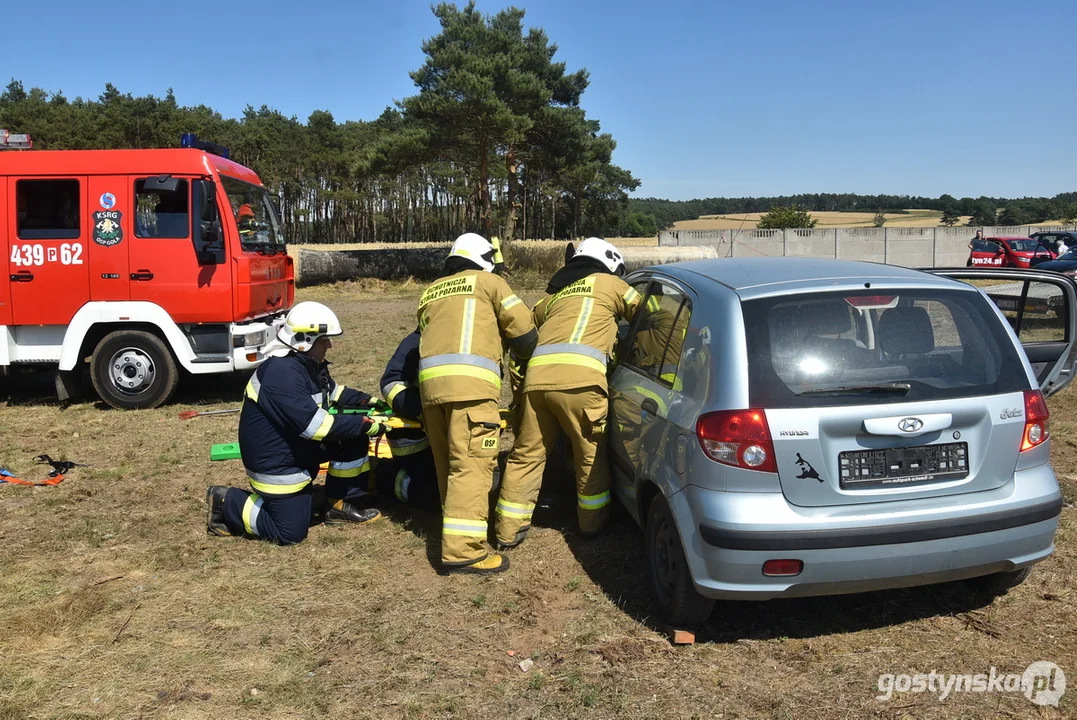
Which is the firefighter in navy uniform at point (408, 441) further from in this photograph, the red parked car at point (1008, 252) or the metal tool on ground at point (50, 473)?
the red parked car at point (1008, 252)

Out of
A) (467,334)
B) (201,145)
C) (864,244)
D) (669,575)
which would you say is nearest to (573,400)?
(467,334)

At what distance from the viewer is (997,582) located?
3.63 metres

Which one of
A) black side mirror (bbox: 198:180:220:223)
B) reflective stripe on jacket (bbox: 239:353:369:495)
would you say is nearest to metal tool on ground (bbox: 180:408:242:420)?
black side mirror (bbox: 198:180:220:223)

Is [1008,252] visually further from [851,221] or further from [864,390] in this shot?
[851,221]

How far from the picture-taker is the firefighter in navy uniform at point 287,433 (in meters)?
4.54

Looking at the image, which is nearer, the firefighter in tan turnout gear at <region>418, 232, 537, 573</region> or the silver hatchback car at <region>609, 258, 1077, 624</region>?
the silver hatchback car at <region>609, 258, 1077, 624</region>

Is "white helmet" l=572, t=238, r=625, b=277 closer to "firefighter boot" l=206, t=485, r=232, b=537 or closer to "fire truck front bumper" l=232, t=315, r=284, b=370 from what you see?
"firefighter boot" l=206, t=485, r=232, b=537

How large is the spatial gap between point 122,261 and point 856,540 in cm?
754

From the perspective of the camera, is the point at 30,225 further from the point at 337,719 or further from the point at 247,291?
the point at 337,719

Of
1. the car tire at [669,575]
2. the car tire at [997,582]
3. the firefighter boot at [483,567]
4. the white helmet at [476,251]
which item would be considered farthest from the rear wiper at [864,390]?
the white helmet at [476,251]

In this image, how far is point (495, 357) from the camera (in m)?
4.46

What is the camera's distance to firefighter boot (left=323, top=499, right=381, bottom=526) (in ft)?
16.8

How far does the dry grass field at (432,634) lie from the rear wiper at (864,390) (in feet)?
3.71

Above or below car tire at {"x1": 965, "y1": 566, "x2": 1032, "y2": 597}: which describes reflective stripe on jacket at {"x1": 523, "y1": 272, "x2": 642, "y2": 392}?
above
